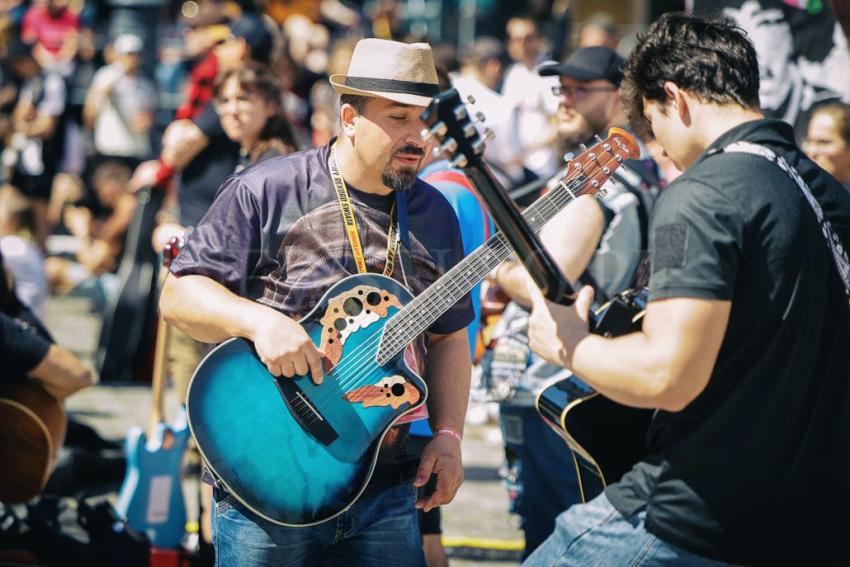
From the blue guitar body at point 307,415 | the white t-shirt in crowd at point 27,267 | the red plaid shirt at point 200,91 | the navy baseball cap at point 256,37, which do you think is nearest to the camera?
the blue guitar body at point 307,415

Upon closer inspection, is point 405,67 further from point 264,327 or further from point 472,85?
point 472,85

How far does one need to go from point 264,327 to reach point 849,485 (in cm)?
139

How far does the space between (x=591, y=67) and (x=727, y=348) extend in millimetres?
2556

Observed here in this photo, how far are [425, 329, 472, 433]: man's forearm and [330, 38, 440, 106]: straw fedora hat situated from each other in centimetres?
69

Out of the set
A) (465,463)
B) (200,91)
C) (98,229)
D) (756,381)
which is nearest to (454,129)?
(756,381)

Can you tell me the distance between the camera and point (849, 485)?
105 inches

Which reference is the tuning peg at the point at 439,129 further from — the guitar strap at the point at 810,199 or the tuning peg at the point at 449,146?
the guitar strap at the point at 810,199

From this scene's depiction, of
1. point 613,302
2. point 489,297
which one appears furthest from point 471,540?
point 613,302

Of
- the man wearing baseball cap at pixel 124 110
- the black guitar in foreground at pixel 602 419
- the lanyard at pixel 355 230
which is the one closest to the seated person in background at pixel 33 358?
the lanyard at pixel 355 230

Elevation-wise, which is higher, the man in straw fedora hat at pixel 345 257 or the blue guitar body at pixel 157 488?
the man in straw fedora hat at pixel 345 257

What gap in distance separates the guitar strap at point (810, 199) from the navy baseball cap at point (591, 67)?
2.22m

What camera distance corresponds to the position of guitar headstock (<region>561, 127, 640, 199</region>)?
3260 millimetres

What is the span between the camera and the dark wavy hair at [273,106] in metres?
5.52

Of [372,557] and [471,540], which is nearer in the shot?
[372,557]
